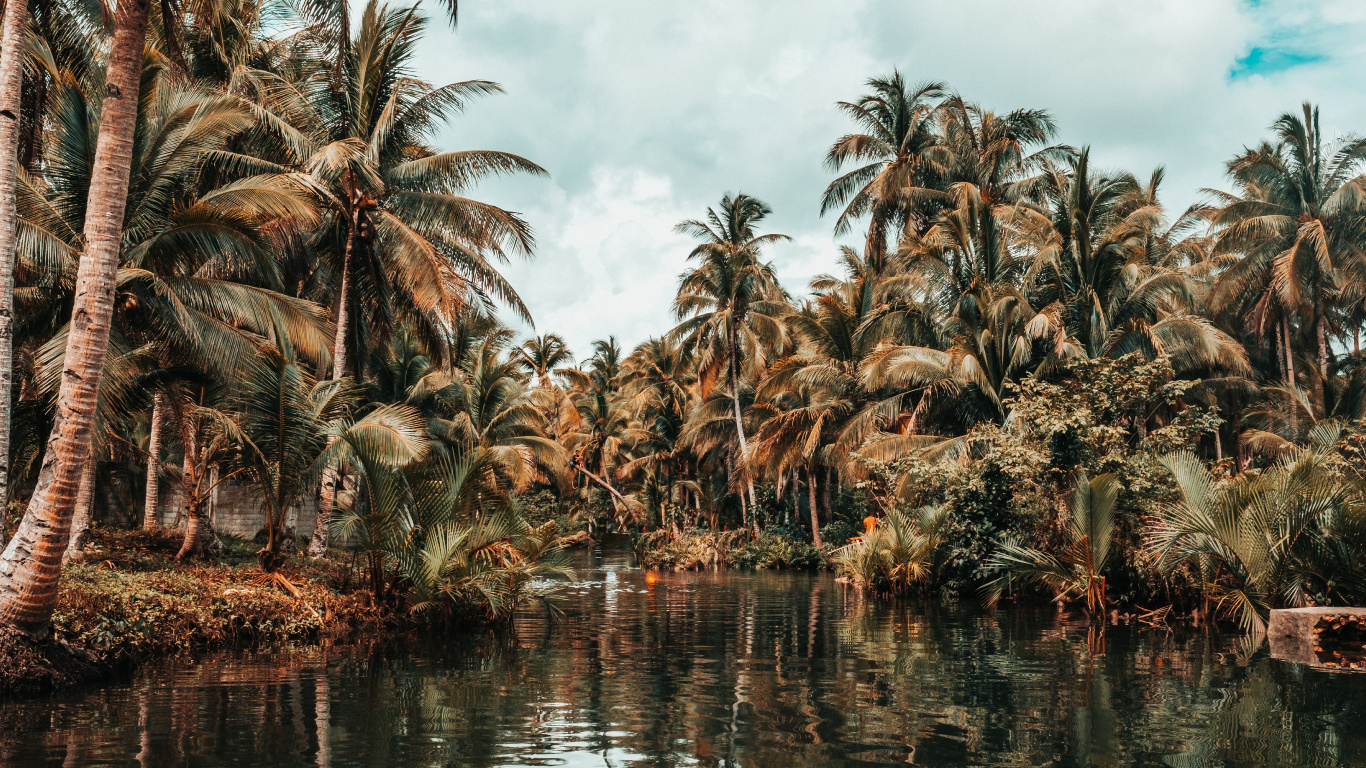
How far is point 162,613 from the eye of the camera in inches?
429

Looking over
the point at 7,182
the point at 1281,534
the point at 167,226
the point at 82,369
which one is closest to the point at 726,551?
the point at 1281,534

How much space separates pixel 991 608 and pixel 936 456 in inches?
188

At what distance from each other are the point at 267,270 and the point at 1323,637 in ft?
53.6

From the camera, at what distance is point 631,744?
22.4ft

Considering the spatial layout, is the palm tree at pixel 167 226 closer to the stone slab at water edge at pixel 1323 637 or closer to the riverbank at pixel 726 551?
the stone slab at water edge at pixel 1323 637

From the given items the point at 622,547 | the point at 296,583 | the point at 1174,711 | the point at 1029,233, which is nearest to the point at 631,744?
the point at 1174,711

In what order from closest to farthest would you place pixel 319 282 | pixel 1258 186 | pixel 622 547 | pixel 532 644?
pixel 532 644 → pixel 319 282 → pixel 1258 186 → pixel 622 547

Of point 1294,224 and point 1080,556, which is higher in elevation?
point 1294,224

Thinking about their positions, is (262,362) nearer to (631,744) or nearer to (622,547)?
(631,744)

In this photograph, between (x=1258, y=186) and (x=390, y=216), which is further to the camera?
(x=1258, y=186)

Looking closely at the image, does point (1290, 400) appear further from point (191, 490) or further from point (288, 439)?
point (191, 490)

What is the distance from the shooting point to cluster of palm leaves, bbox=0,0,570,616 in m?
13.0

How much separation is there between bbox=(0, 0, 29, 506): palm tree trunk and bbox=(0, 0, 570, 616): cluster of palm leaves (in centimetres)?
75

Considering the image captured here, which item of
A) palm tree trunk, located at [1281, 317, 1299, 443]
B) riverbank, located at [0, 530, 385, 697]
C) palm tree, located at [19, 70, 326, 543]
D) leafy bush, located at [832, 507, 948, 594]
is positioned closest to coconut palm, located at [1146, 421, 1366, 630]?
leafy bush, located at [832, 507, 948, 594]
